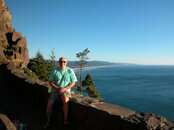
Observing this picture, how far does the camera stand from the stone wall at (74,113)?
2.68m

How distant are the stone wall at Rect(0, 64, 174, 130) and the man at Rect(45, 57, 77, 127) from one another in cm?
21

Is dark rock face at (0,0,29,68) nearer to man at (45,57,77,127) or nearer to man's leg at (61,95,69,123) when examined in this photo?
man at (45,57,77,127)

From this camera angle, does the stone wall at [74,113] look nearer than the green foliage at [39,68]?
Yes

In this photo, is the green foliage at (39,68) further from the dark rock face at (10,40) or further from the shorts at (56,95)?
the shorts at (56,95)

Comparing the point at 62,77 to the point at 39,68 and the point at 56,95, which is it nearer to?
the point at 56,95

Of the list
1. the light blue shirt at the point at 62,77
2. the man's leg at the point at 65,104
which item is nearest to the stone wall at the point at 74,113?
the man's leg at the point at 65,104

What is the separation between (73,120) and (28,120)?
1380 millimetres

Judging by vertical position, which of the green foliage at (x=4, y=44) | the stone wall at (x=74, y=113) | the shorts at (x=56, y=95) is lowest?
the stone wall at (x=74, y=113)

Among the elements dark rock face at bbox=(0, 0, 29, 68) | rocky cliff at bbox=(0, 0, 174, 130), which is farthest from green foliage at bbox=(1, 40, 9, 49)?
rocky cliff at bbox=(0, 0, 174, 130)

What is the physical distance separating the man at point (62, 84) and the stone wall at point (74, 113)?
0.21 metres

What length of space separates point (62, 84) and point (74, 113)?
30.7 inches

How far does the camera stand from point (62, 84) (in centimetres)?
380

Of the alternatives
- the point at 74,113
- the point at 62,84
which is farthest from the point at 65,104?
the point at 62,84

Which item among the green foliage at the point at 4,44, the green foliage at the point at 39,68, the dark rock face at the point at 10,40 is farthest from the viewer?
the green foliage at the point at 39,68
